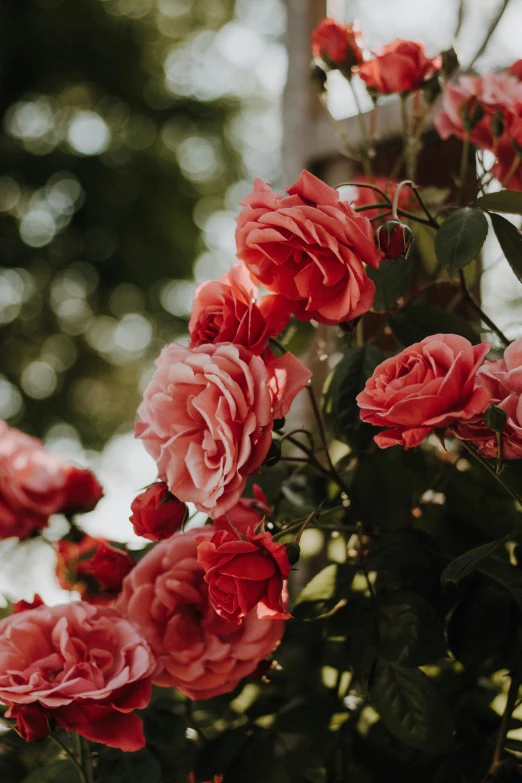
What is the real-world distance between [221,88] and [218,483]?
13.6 ft

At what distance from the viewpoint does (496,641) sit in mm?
534

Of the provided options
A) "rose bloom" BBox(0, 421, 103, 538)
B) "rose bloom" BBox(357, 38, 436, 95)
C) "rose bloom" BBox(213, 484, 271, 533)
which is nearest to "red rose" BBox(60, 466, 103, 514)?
"rose bloom" BBox(0, 421, 103, 538)

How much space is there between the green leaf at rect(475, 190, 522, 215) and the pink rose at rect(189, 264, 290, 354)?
0.50ft

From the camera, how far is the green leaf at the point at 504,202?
0.51m

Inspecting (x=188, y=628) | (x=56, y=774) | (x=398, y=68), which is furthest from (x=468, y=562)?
(x=398, y=68)

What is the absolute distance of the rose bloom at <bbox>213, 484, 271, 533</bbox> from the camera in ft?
1.78

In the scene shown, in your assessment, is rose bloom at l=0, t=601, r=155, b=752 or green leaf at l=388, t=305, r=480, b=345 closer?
rose bloom at l=0, t=601, r=155, b=752

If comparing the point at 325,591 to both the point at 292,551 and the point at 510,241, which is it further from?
the point at 510,241

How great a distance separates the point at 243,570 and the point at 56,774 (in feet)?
0.81

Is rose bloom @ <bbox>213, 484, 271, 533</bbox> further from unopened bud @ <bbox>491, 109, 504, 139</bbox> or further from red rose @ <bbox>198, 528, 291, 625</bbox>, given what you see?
unopened bud @ <bbox>491, 109, 504, 139</bbox>

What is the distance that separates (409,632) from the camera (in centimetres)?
52

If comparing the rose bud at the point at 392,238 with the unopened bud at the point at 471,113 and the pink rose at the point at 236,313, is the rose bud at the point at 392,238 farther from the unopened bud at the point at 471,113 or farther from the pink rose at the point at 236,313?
the unopened bud at the point at 471,113

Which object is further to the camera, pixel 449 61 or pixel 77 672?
pixel 449 61

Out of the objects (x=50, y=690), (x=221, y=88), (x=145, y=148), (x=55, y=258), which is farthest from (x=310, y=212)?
(x=221, y=88)
